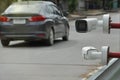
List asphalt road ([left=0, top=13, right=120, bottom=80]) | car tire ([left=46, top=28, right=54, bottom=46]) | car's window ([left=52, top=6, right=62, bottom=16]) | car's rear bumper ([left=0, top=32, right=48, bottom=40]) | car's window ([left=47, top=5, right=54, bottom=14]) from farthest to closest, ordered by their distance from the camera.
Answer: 1. car's window ([left=52, top=6, right=62, bottom=16])
2. car's window ([left=47, top=5, right=54, bottom=14])
3. car tire ([left=46, top=28, right=54, bottom=46])
4. car's rear bumper ([left=0, top=32, right=48, bottom=40])
5. asphalt road ([left=0, top=13, right=120, bottom=80])

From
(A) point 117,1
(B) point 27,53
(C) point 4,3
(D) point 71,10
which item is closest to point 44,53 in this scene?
(B) point 27,53

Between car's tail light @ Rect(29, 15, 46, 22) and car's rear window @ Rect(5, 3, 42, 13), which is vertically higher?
car's rear window @ Rect(5, 3, 42, 13)

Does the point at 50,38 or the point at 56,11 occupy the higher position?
the point at 56,11

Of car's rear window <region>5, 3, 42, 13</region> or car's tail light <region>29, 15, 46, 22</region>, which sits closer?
car's tail light <region>29, 15, 46, 22</region>

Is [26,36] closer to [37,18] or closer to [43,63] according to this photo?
[37,18]

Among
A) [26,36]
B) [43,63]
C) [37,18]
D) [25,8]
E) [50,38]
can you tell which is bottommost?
[50,38]

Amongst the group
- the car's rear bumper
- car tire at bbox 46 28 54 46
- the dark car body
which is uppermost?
the dark car body

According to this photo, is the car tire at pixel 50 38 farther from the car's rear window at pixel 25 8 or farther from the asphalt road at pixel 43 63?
the car's rear window at pixel 25 8

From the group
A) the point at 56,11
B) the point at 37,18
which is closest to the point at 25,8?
the point at 37,18

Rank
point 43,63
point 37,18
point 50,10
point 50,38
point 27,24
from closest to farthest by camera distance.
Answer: point 43,63 < point 27,24 < point 37,18 < point 50,38 < point 50,10

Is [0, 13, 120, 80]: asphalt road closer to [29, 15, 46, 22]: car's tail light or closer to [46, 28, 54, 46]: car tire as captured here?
[46, 28, 54, 46]: car tire

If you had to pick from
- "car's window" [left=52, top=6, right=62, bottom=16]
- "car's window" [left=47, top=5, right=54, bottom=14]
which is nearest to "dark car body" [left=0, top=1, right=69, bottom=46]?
"car's window" [left=47, top=5, right=54, bottom=14]

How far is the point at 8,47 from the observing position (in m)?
15.8

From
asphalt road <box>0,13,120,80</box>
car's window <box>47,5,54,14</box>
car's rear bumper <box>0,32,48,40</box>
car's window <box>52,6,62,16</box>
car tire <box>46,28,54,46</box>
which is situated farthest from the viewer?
car's window <box>52,6,62,16</box>
